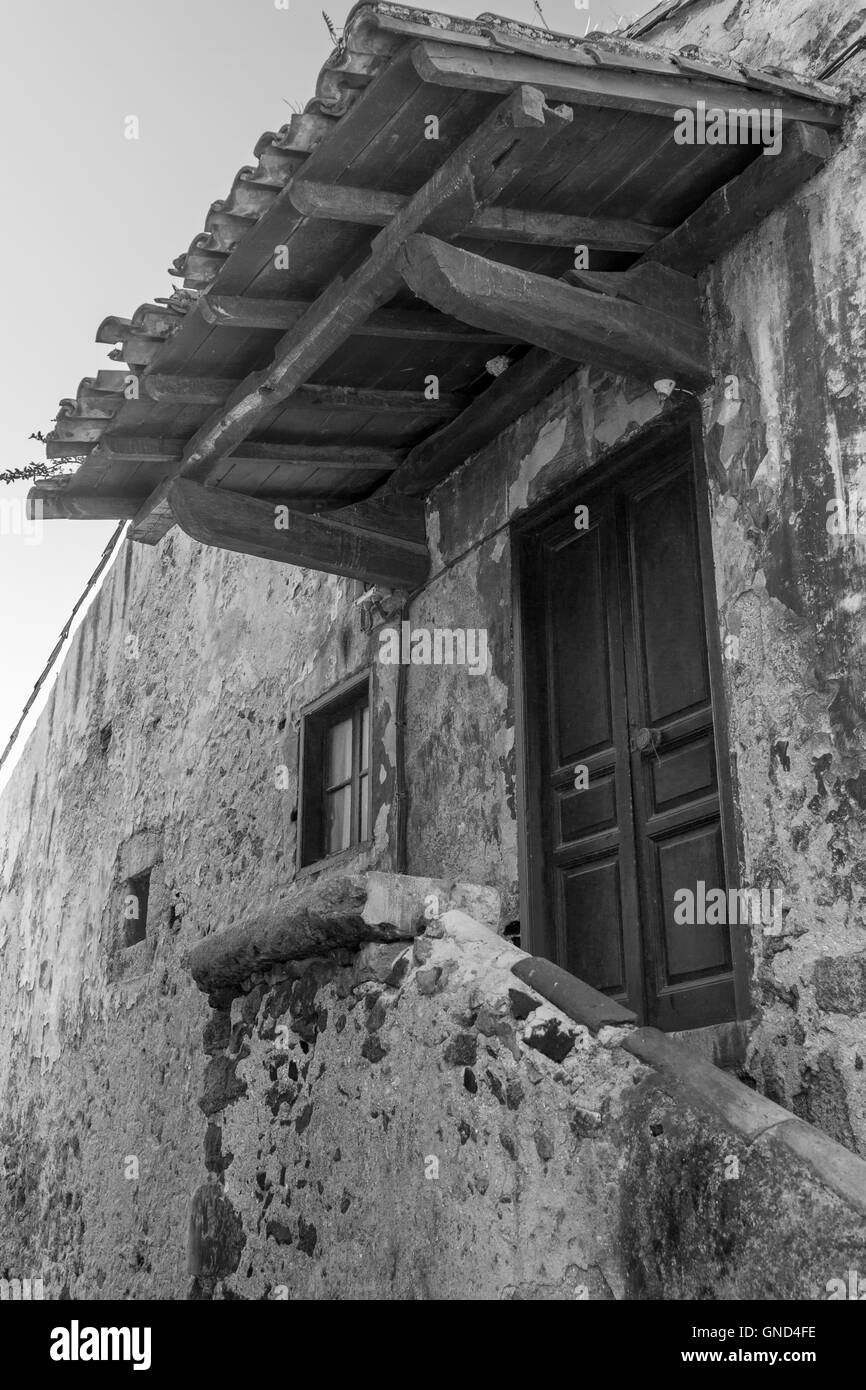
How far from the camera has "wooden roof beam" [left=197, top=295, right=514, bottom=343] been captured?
4.73 m

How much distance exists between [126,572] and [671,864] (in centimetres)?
667

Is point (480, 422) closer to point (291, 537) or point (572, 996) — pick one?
point (291, 537)

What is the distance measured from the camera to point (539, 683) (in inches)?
217

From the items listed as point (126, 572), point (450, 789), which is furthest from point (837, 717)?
point (126, 572)

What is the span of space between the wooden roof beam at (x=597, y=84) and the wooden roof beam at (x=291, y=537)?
7.75 ft

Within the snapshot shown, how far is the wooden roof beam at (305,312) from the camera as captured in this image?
473 centimetres

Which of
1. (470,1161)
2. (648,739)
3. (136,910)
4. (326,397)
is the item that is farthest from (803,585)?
(136,910)

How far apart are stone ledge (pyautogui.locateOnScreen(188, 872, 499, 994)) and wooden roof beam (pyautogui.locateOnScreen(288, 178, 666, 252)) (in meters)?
2.04

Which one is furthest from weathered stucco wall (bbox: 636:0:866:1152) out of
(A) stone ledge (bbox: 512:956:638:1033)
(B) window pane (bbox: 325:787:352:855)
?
(B) window pane (bbox: 325:787:352:855)

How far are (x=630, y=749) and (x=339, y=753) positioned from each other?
2424mm

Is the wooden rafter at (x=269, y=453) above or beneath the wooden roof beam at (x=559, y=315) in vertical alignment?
above

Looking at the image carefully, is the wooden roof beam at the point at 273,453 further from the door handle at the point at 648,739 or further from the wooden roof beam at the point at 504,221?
the door handle at the point at 648,739

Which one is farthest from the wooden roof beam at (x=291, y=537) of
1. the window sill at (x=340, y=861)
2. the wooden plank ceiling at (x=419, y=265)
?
the window sill at (x=340, y=861)
